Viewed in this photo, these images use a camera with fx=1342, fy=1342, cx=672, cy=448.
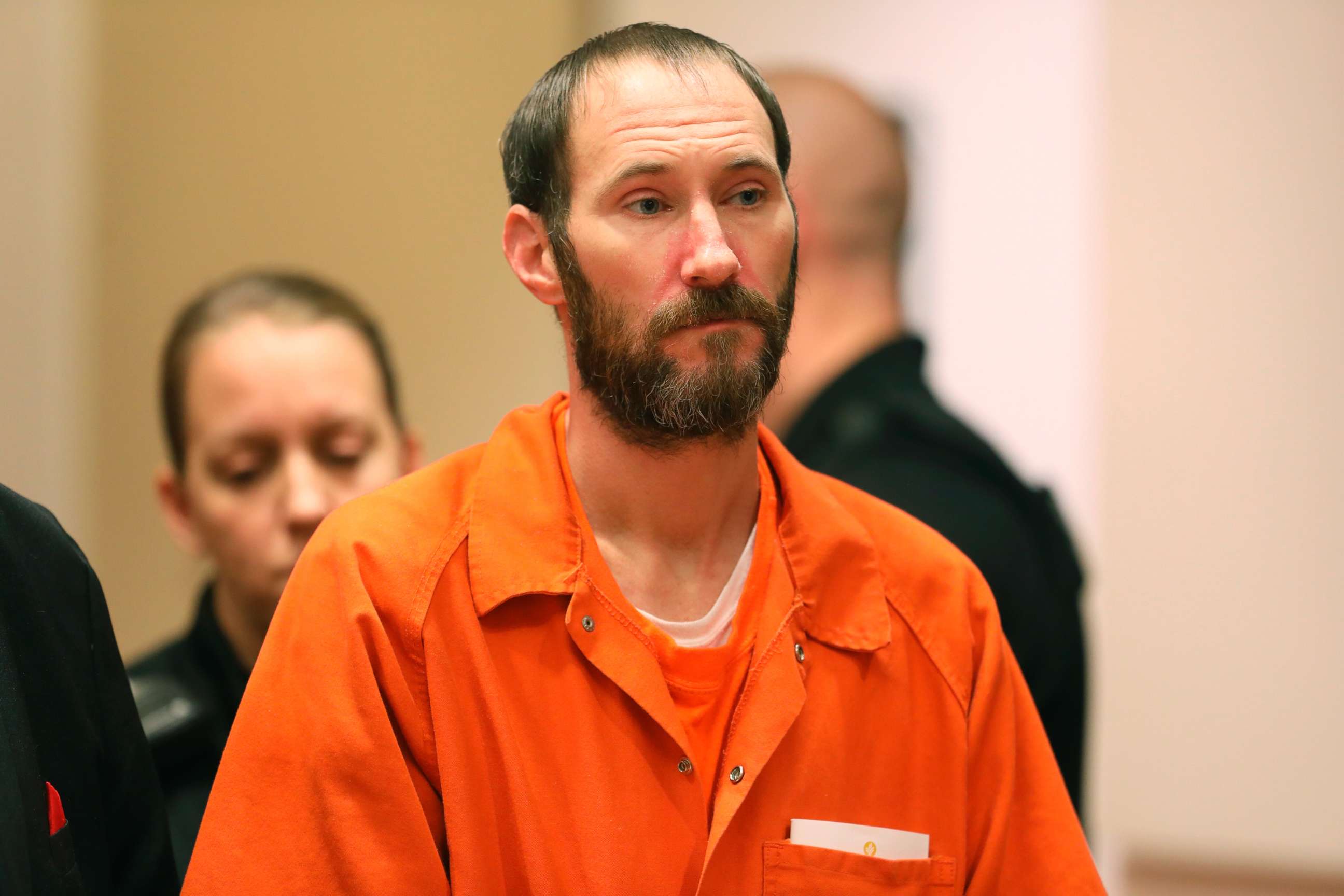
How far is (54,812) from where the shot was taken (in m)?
1.21

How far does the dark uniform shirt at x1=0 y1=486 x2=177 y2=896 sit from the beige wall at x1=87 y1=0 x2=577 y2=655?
2.03m

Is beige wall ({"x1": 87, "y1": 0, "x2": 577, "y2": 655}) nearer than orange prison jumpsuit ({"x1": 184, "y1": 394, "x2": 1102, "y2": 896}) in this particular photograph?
No

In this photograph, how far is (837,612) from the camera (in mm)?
1344

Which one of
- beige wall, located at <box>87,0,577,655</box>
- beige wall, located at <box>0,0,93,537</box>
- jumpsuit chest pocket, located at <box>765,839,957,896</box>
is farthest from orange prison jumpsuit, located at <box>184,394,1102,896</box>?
beige wall, located at <box>0,0,93,537</box>

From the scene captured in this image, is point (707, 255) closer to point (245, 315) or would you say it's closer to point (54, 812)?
point (54, 812)

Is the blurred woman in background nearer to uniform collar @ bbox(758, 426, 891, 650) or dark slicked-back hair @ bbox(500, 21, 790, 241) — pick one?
dark slicked-back hair @ bbox(500, 21, 790, 241)

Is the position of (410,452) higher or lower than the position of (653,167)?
lower

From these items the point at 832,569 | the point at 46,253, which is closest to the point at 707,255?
the point at 832,569

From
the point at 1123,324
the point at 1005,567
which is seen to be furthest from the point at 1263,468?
the point at 1005,567

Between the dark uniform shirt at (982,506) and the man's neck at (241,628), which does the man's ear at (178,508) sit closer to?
the man's neck at (241,628)

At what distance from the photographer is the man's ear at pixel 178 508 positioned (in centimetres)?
195

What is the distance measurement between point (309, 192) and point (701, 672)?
2.49m

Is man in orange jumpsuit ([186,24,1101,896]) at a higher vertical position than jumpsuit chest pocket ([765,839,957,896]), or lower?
higher

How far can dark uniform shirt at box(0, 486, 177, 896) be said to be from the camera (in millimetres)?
1180
